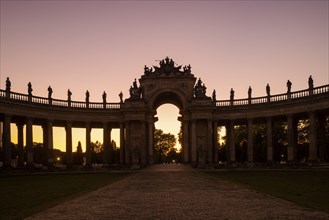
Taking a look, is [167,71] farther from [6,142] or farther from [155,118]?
[6,142]

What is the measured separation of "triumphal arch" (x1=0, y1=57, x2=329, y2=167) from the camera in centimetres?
7744

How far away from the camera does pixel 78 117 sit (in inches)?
3391

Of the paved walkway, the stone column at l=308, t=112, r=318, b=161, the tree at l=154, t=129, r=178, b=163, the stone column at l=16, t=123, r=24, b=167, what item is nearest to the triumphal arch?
the stone column at l=16, t=123, r=24, b=167

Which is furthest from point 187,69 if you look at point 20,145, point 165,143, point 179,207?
point 165,143

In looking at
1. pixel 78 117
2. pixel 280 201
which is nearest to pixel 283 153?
pixel 78 117

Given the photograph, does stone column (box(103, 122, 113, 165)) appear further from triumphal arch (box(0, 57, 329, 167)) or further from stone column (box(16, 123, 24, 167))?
stone column (box(16, 123, 24, 167))

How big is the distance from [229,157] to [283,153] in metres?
31.8

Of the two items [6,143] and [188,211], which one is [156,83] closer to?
[6,143]

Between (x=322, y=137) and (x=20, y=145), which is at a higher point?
(x=322, y=137)

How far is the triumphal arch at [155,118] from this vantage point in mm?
77438

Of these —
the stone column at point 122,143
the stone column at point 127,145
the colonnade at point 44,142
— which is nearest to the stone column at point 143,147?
the stone column at point 127,145

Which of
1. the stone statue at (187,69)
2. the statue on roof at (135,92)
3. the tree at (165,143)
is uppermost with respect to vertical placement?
the stone statue at (187,69)

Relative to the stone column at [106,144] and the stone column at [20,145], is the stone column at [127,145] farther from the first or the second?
the stone column at [20,145]

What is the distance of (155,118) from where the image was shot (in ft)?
309
